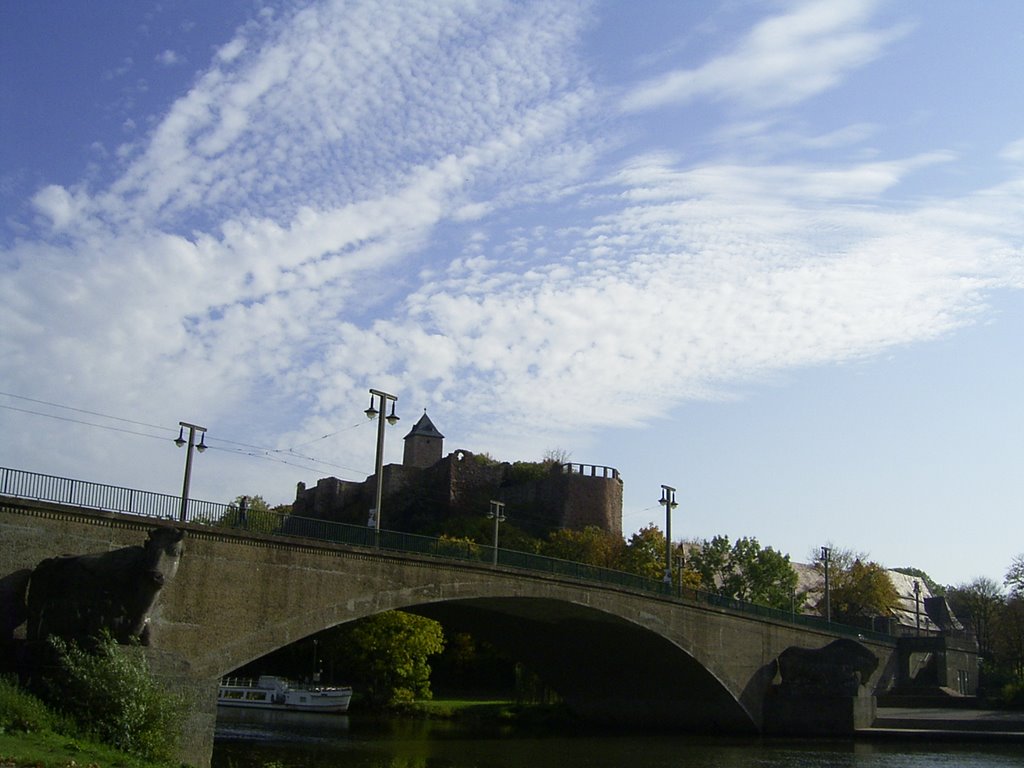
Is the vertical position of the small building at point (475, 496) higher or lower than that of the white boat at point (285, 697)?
higher

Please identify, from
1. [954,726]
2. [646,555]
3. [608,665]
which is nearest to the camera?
[954,726]

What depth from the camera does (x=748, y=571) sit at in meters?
74.6

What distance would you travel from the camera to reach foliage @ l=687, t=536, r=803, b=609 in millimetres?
74000

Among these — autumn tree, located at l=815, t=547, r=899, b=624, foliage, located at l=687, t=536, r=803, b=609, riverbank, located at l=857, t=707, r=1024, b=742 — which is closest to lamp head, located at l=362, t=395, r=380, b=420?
riverbank, located at l=857, t=707, r=1024, b=742

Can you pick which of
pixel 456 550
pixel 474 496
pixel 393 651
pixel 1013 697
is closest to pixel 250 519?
pixel 456 550

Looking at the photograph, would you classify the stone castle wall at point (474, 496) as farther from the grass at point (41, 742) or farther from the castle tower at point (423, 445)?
the grass at point (41, 742)

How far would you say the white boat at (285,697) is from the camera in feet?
184

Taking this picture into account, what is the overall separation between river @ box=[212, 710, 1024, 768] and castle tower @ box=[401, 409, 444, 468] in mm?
56015

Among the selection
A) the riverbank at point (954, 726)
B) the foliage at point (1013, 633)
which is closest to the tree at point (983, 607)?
the foliage at point (1013, 633)

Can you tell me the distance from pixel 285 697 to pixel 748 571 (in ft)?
107

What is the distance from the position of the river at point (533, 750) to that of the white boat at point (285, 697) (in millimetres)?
6037

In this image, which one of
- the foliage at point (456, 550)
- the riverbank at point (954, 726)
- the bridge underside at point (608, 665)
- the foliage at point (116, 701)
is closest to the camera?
the foliage at point (116, 701)

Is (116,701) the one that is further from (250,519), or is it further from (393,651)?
(393,651)

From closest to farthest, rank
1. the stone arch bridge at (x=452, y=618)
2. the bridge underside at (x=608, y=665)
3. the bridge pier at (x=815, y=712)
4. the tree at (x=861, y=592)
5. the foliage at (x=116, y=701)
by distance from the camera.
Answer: the foliage at (x=116, y=701) → the stone arch bridge at (x=452, y=618) → the bridge underside at (x=608, y=665) → the bridge pier at (x=815, y=712) → the tree at (x=861, y=592)
